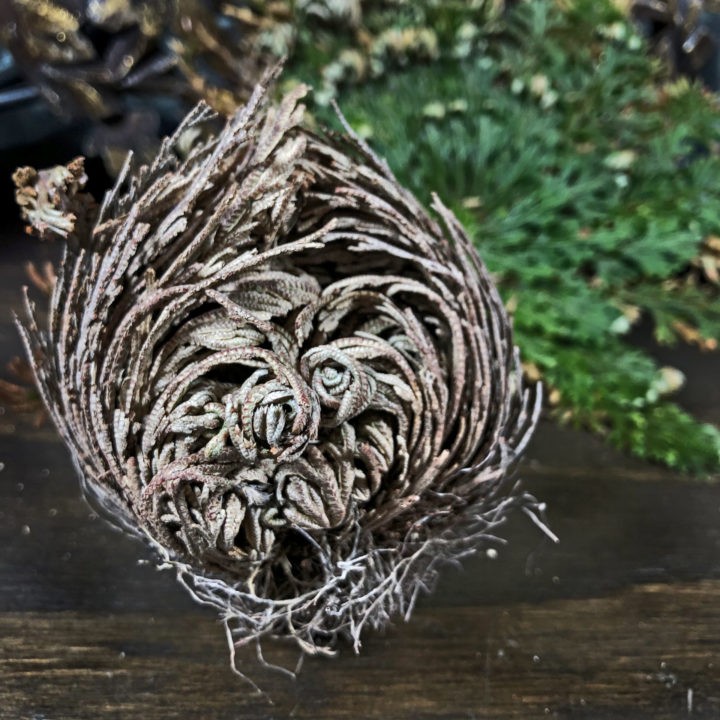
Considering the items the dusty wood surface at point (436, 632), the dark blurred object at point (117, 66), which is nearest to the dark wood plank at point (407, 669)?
the dusty wood surface at point (436, 632)

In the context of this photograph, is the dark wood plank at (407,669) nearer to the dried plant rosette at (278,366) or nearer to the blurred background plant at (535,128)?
the dried plant rosette at (278,366)

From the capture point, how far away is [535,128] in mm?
612

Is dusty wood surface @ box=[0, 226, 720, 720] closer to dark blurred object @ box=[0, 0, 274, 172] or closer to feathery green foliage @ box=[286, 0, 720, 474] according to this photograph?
feathery green foliage @ box=[286, 0, 720, 474]

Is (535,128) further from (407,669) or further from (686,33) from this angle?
→ (407,669)

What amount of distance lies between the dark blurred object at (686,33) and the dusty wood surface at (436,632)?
410 millimetres

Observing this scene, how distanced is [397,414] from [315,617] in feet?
0.40

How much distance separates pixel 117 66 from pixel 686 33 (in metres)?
0.53

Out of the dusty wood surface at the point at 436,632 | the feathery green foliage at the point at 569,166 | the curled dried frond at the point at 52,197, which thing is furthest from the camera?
the feathery green foliage at the point at 569,166

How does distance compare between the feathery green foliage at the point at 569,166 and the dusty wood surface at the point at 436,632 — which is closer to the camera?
the dusty wood surface at the point at 436,632

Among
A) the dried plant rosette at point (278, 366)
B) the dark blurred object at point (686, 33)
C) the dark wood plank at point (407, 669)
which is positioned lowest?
the dark wood plank at point (407, 669)

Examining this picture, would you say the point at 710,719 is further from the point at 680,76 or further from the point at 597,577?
the point at 680,76

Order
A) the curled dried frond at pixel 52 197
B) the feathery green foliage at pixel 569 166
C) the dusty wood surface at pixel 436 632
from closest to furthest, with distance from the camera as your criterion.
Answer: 1. the curled dried frond at pixel 52 197
2. the dusty wood surface at pixel 436 632
3. the feathery green foliage at pixel 569 166

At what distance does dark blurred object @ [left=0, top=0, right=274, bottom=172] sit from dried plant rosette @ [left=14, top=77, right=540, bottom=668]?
0.28m

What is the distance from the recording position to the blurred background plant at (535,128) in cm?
60
